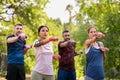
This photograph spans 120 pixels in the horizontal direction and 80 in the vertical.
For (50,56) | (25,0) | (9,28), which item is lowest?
(50,56)

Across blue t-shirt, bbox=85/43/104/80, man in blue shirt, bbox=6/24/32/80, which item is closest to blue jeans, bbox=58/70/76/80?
blue t-shirt, bbox=85/43/104/80

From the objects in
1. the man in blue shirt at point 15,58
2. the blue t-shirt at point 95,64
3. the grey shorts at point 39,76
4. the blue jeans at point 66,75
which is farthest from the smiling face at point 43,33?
the blue jeans at point 66,75

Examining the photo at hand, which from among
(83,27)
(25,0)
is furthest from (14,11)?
(83,27)

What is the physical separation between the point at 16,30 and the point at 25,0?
9.50 meters

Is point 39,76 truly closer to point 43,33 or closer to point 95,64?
point 43,33

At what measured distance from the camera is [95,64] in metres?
5.65

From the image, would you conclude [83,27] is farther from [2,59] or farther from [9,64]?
[9,64]

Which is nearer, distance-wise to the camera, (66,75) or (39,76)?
(39,76)

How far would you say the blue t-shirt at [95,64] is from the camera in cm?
564

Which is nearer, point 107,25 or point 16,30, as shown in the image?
point 16,30

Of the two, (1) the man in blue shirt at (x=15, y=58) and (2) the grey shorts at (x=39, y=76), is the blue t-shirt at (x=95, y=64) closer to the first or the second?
(2) the grey shorts at (x=39, y=76)

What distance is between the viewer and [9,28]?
15.4 metres

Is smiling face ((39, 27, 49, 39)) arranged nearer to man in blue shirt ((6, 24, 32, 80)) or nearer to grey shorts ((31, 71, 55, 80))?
man in blue shirt ((6, 24, 32, 80))

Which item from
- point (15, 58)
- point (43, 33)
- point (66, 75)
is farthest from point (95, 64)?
point (15, 58)
